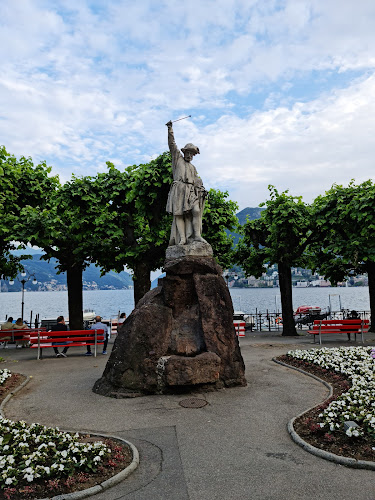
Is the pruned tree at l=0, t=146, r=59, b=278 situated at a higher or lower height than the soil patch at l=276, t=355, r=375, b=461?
higher

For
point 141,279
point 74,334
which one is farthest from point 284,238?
point 74,334

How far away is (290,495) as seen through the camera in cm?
427

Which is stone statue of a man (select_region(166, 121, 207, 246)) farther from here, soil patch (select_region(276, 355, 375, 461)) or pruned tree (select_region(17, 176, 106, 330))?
pruned tree (select_region(17, 176, 106, 330))

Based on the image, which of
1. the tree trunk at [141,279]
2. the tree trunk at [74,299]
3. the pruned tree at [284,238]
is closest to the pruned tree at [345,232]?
the pruned tree at [284,238]

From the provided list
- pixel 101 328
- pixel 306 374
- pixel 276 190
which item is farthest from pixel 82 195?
pixel 306 374

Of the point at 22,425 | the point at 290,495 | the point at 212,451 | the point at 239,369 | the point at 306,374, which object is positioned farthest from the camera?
the point at 306,374

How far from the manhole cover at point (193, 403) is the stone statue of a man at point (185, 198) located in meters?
4.00

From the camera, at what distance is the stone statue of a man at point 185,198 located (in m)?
10.4

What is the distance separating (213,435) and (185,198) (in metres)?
6.13

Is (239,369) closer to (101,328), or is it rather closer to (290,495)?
(290,495)

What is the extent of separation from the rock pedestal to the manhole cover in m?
0.40

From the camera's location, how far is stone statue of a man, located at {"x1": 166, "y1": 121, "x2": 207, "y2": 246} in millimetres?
10422

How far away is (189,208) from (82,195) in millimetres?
9232

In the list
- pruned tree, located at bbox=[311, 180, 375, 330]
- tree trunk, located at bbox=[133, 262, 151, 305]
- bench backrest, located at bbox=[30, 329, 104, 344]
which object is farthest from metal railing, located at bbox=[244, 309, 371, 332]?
bench backrest, located at bbox=[30, 329, 104, 344]
